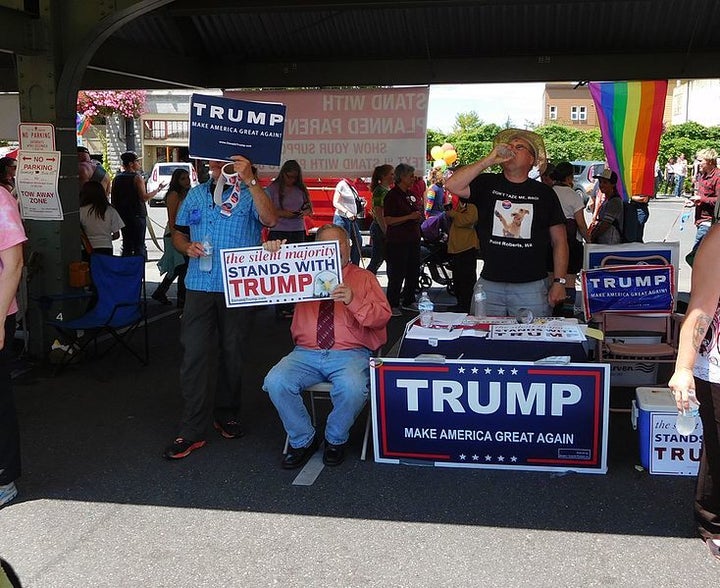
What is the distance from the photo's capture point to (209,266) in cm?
464

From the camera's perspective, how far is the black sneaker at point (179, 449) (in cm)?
465

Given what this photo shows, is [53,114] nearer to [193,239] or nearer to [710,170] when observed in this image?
[193,239]

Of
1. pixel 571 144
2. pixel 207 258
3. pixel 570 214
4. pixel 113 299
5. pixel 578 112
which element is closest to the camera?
pixel 207 258

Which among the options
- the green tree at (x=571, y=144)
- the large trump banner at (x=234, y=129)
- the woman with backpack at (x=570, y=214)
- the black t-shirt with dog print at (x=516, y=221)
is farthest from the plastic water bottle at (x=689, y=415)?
the green tree at (x=571, y=144)

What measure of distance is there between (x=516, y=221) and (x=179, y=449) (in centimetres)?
242

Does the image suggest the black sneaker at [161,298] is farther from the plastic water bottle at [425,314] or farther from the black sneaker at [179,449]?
the plastic water bottle at [425,314]

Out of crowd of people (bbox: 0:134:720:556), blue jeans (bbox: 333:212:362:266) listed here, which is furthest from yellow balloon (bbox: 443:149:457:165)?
crowd of people (bbox: 0:134:720:556)

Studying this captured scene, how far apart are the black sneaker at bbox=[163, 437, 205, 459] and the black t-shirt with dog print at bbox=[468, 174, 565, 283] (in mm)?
2131

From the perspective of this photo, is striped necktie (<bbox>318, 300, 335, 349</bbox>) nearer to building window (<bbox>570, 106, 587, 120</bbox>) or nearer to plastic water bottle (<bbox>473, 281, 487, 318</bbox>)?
plastic water bottle (<bbox>473, 281, 487, 318</bbox>)

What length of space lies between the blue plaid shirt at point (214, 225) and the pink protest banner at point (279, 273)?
0.50 ft

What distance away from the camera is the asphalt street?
3.34 metres

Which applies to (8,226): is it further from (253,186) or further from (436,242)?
(436,242)

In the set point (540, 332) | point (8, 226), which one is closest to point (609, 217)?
point (540, 332)

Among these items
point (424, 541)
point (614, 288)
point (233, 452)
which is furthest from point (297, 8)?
point (424, 541)
